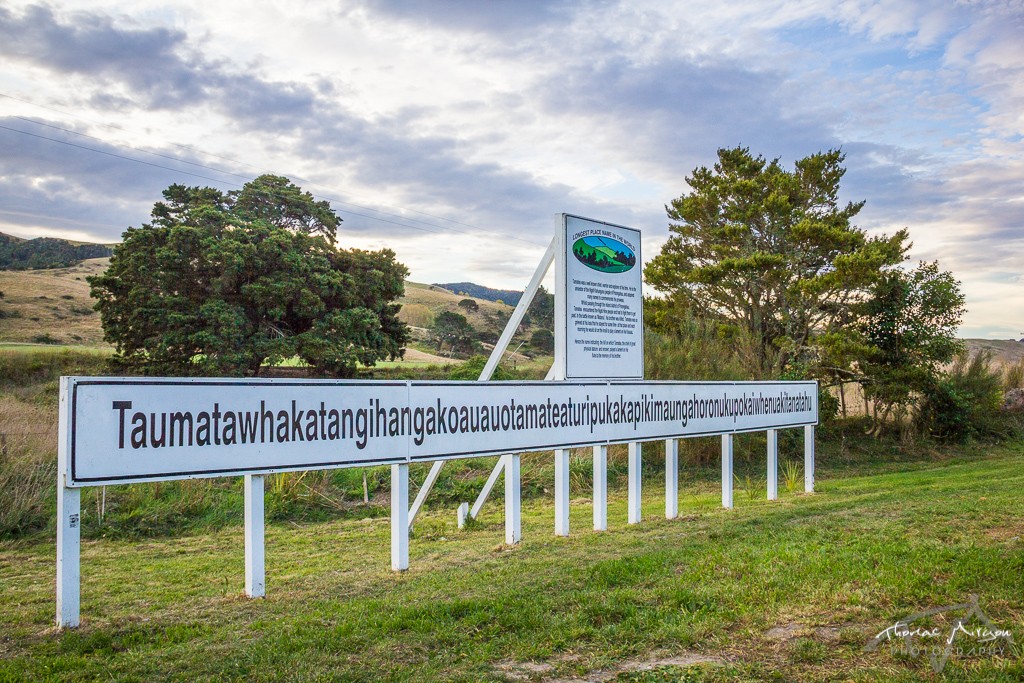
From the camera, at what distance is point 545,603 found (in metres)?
5.34

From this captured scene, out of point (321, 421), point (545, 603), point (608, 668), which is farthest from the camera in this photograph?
point (321, 421)

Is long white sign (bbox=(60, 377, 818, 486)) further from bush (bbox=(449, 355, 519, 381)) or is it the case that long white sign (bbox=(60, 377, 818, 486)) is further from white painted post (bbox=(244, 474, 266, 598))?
bush (bbox=(449, 355, 519, 381))

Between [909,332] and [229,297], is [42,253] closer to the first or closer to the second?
[229,297]

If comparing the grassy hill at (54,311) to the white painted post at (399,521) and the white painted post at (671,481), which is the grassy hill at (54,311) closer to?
the white painted post at (671,481)

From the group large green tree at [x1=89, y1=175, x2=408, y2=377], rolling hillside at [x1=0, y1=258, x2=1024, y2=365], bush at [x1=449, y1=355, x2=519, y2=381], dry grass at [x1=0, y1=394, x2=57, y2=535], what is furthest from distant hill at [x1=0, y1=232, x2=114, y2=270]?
dry grass at [x1=0, y1=394, x2=57, y2=535]

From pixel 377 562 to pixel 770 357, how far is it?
18043 millimetres

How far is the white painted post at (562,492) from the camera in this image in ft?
28.5

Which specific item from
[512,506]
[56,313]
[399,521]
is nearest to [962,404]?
[512,506]

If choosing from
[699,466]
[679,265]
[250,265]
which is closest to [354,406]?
[699,466]

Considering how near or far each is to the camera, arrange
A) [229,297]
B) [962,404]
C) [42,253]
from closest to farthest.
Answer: [962,404], [229,297], [42,253]

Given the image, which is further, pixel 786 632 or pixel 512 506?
pixel 512 506

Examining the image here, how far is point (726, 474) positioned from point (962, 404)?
45.2 ft

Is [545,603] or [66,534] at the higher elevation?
[66,534]

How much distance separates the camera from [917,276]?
21.8 m
